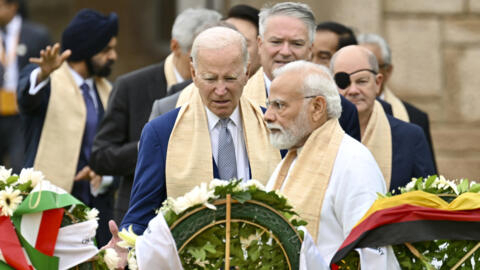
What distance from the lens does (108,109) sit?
7.96 m

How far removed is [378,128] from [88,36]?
2454 mm

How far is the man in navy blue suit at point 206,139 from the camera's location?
5719mm

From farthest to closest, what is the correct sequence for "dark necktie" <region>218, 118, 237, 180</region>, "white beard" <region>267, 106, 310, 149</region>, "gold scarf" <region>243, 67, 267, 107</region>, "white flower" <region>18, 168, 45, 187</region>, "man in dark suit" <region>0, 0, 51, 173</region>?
"man in dark suit" <region>0, 0, 51, 173</region> → "gold scarf" <region>243, 67, 267, 107</region> → "dark necktie" <region>218, 118, 237, 180</region> → "white beard" <region>267, 106, 310, 149</region> → "white flower" <region>18, 168, 45, 187</region>

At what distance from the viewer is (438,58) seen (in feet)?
34.7

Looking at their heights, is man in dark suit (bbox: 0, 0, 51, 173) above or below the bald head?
below

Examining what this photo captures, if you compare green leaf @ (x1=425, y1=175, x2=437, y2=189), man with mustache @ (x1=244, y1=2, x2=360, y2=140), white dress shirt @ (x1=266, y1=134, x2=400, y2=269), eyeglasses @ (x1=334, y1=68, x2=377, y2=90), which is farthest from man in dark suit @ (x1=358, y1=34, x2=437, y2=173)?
green leaf @ (x1=425, y1=175, x2=437, y2=189)

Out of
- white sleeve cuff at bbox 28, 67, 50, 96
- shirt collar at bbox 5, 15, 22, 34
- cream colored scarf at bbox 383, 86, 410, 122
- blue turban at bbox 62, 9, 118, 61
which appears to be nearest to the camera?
white sleeve cuff at bbox 28, 67, 50, 96

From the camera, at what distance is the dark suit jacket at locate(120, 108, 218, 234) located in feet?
18.6

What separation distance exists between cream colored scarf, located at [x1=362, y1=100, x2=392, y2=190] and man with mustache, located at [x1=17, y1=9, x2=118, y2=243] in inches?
73.9

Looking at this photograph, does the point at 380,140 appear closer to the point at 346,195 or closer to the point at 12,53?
the point at 346,195

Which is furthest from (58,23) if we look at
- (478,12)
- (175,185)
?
(175,185)

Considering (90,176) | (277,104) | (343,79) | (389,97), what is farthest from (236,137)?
(389,97)

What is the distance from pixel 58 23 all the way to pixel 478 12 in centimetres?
831

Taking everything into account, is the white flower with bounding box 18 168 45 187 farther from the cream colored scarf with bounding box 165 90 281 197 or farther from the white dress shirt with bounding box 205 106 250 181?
the white dress shirt with bounding box 205 106 250 181
